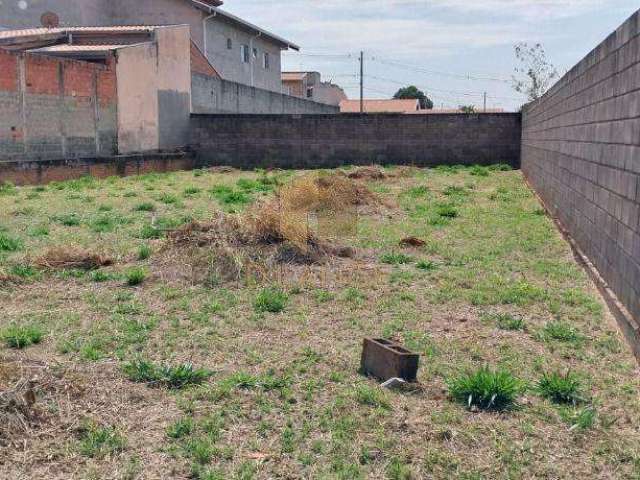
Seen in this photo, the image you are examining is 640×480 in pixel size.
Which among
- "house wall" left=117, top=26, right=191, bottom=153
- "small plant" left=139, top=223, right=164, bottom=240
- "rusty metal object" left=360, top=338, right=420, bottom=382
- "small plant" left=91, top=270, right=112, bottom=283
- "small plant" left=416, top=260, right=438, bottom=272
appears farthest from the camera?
"house wall" left=117, top=26, right=191, bottom=153

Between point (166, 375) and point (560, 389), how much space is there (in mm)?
2135

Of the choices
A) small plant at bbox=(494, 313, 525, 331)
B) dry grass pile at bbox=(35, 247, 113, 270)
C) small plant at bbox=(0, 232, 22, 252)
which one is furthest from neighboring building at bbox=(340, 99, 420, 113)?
small plant at bbox=(494, 313, 525, 331)

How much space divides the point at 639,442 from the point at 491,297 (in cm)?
268

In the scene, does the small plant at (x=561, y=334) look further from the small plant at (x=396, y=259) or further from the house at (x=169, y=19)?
the house at (x=169, y=19)

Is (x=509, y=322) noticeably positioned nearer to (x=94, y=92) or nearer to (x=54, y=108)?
(x=54, y=108)

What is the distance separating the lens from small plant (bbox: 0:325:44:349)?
4602 millimetres

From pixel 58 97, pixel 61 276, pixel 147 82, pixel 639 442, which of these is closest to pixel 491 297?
pixel 639 442

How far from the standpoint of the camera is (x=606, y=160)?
19.0 feet

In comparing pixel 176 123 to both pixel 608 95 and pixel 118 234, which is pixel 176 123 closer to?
pixel 118 234

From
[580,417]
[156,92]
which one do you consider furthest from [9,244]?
[156,92]

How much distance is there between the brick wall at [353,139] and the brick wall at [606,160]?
13.4 meters

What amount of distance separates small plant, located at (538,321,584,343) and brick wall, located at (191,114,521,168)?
18920 mm

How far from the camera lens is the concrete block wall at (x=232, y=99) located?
26.4 meters

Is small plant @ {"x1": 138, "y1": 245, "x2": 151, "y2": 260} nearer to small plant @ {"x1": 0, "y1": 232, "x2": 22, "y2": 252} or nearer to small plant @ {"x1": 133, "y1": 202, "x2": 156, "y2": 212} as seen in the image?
small plant @ {"x1": 0, "y1": 232, "x2": 22, "y2": 252}
